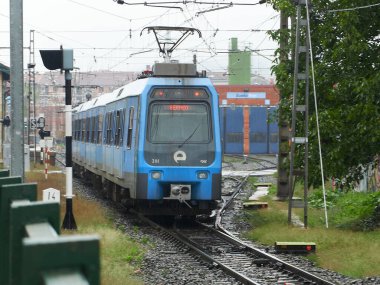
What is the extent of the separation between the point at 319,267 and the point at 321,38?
6.92 meters

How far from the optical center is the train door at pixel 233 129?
65.0m

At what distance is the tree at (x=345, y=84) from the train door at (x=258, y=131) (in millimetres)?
47592

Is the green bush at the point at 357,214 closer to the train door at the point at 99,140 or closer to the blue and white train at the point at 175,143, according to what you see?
the blue and white train at the point at 175,143

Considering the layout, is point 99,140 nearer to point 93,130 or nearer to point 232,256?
point 93,130

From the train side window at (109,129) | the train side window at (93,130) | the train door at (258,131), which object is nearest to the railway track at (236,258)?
the train side window at (109,129)

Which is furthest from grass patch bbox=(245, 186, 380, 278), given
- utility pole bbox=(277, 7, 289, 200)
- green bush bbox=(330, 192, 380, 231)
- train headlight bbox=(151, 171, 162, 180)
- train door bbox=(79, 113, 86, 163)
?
train door bbox=(79, 113, 86, 163)

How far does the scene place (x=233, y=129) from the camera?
65.7 m

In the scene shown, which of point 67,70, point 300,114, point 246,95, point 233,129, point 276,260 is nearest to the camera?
point 276,260

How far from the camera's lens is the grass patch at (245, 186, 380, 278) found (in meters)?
11.5

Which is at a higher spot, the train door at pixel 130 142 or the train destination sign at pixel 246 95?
the train destination sign at pixel 246 95

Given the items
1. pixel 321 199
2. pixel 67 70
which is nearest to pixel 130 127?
pixel 67 70

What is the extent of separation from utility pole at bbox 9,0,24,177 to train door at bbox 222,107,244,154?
170 feet

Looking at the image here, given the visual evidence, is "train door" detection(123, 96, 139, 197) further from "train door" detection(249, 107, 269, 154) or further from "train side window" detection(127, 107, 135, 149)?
"train door" detection(249, 107, 269, 154)

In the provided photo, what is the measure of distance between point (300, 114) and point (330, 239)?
16.0 ft
